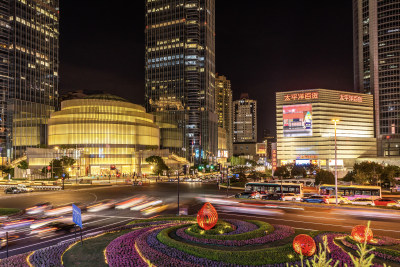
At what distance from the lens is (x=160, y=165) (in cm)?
10688

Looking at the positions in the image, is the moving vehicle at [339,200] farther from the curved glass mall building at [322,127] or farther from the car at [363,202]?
the curved glass mall building at [322,127]

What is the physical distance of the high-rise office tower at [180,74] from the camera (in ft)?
557

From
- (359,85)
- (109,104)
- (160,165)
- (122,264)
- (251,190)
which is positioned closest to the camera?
(122,264)

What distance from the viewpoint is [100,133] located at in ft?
404

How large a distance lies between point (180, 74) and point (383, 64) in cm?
10463

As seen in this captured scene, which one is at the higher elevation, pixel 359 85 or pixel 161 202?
pixel 359 85

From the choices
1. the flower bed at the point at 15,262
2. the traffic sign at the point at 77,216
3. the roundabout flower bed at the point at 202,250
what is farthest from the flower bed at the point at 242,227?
the flower bed at the point at 15,262

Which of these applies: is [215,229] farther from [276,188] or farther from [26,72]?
[26,72]

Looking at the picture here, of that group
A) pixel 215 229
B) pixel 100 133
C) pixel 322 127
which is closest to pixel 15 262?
pixel 215 229

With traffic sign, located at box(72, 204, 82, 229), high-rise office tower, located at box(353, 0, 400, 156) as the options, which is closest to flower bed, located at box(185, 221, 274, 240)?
traffic sign, located at box(72, 204, 82, 229)

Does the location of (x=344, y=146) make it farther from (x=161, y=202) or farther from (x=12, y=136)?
(x=12, y=136)

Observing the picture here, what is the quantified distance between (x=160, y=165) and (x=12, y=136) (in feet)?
250

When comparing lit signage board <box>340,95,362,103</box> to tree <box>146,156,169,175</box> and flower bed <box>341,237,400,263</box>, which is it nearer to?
tree <box>146,156,169,175</box>

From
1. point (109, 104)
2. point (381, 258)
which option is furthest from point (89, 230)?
point (109, 104)
